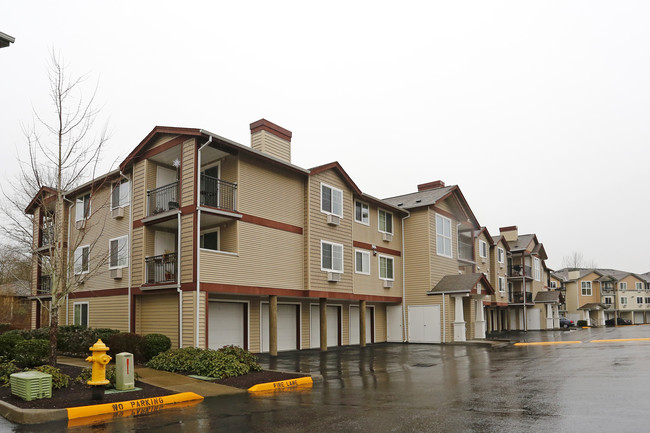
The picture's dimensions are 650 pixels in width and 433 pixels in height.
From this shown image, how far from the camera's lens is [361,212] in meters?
29.6

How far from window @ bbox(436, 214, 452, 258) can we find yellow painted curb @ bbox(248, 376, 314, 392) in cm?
2023

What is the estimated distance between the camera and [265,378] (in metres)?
14.5

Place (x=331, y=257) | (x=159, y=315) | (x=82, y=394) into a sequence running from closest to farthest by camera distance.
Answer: (x=82, y=394) → (x=159, y=315) → (x=331, y=257)

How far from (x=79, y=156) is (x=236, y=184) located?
7.12 meters

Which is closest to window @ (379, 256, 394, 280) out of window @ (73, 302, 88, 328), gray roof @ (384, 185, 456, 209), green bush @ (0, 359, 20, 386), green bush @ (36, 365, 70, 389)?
gray roof @ (384, 185, 456, 209)

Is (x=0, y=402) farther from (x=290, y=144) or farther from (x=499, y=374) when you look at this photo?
(x=290, y=144)

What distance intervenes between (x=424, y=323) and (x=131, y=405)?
909 inches

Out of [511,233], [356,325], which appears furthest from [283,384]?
[511,233]

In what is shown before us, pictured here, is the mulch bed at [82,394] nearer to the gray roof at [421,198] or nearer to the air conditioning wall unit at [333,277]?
the air conditioning wall unit at [333,277]

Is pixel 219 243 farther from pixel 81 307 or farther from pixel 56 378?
pixel 56 378

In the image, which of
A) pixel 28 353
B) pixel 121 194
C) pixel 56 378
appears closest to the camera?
pixel 56 378

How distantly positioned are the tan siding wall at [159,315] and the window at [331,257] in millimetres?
7544

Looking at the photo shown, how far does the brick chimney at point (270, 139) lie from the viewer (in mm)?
23625

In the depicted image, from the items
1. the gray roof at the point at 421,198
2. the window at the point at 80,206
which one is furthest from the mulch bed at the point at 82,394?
the gray roof at the point at 421,198
